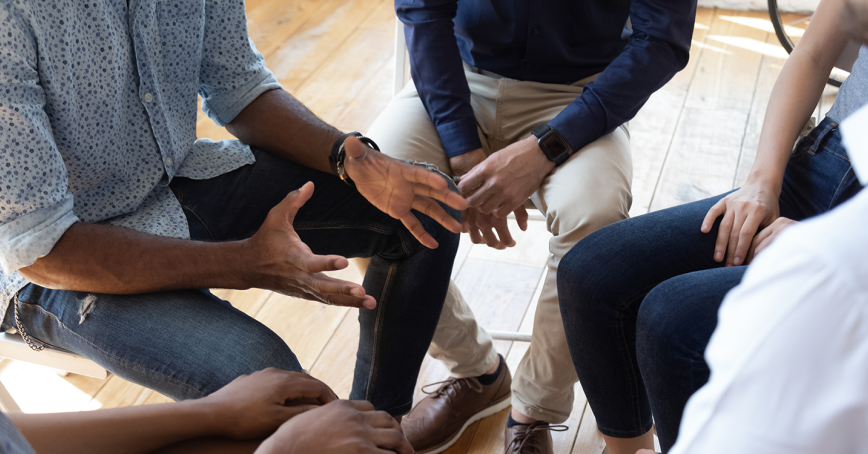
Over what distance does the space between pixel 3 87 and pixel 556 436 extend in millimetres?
1097

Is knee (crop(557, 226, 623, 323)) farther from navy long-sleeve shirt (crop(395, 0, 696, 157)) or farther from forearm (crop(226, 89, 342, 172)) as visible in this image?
forearm (crop(226, 89, 342, 172))

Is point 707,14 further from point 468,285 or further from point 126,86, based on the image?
point 126,86

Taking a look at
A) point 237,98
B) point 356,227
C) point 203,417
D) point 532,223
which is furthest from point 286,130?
point 532,223

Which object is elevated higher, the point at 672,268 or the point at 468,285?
the point at 672,268

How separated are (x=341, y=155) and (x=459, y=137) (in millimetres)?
237

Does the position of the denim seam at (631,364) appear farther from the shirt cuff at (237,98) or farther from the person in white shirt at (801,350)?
the shirt cuff at (237,98)

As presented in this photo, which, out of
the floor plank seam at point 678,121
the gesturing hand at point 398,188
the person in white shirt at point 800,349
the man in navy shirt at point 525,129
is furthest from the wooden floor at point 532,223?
the person in white shirt at point 800,349

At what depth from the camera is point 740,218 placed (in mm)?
939

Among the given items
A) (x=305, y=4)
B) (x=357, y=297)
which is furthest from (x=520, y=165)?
(x=305, y=4)

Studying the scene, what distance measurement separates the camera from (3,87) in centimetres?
80

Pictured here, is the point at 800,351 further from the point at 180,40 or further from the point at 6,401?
the point at 6,401

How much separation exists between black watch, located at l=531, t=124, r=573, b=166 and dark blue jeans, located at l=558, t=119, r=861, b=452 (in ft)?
0.67

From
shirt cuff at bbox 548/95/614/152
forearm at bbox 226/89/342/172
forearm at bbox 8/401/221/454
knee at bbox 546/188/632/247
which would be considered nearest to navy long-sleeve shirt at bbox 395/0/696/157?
shirt cuff at bbox 548/95/614/152

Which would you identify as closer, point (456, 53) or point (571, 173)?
point (571, 173)
